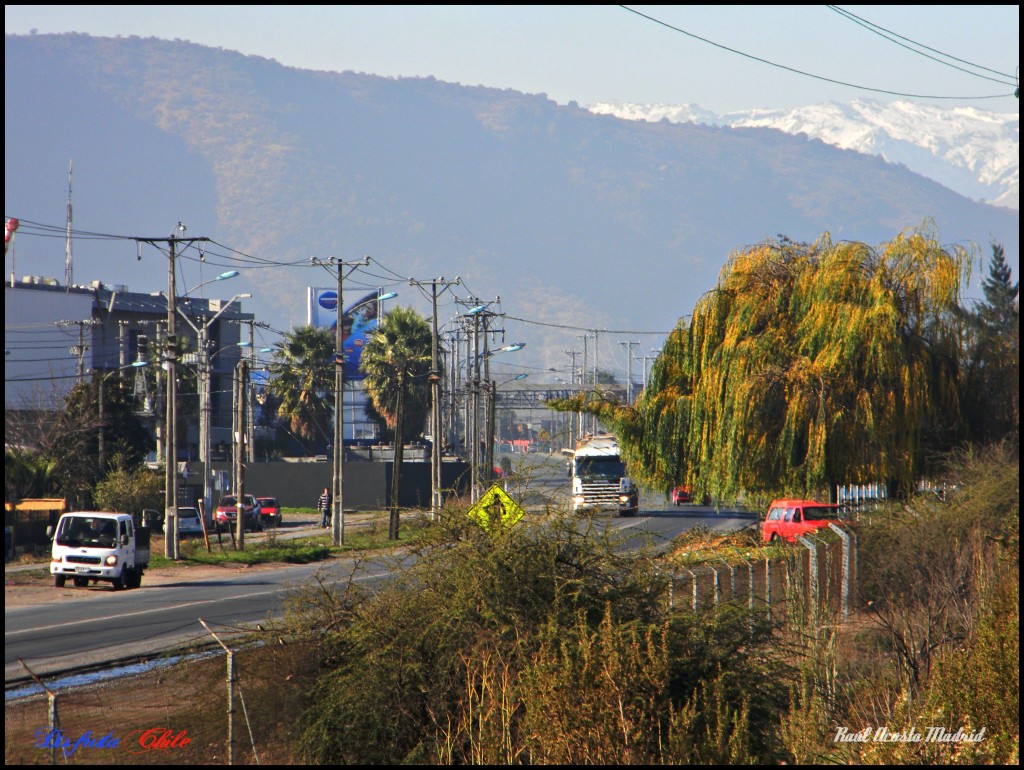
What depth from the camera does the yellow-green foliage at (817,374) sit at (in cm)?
2492

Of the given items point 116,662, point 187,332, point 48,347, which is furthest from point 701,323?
point 187,332

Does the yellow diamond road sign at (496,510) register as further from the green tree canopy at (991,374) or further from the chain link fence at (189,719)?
the green tree canopy at (991,374)

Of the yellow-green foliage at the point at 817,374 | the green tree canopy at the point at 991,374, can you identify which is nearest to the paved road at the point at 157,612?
the yellow-green foliage at the point at 817,374

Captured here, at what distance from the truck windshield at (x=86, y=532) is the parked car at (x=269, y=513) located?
93.7ft

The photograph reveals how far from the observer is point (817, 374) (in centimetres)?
2542

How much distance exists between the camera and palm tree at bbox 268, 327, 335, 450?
7569 centimetres

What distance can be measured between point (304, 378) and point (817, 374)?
54848 mm

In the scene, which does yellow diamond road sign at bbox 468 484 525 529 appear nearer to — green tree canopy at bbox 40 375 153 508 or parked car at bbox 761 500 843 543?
parked car at bbox 761 500 843 543

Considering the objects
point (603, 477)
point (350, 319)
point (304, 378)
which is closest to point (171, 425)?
point (603, 477)

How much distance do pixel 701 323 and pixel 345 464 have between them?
148ft

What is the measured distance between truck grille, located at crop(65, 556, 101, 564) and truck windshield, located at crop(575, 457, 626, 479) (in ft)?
97.7

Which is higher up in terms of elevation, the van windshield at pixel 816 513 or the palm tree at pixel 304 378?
the palm tree at pixel 304 378

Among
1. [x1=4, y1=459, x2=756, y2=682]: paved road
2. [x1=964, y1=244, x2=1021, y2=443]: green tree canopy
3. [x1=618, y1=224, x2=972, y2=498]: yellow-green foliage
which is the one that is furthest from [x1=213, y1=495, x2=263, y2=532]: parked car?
[x1=964, y1=244, x2=1021, y2=443]: green tree canopy

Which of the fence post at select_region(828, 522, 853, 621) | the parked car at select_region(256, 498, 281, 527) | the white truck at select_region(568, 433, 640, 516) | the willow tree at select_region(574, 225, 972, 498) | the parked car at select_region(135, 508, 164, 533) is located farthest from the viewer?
the parked car at select_region(256, 498, 281, 527)
